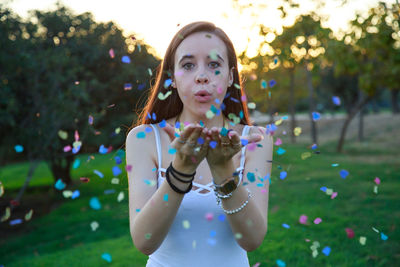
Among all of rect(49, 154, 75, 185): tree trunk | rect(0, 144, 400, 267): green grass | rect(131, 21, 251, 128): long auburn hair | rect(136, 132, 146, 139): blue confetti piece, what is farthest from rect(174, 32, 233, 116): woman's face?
rect(49, 154, 75, 185): tree trunk

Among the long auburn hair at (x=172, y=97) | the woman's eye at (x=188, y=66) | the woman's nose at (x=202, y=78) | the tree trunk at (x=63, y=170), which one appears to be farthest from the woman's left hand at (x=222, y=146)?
the tree trunk at (x=63, y=170)

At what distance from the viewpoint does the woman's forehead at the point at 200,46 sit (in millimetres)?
2441

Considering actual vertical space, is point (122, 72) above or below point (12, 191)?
above

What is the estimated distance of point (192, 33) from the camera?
2537 millimetres

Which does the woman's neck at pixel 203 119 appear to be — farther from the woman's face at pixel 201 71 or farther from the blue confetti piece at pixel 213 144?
the blue confetti piece at pixel 213 144

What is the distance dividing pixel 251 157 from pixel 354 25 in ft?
35.5

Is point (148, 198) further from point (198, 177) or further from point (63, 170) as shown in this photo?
point (63, 170)

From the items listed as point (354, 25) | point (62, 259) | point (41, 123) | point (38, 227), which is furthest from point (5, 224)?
point (354, 25)

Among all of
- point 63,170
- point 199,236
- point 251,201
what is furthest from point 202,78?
point 63,170

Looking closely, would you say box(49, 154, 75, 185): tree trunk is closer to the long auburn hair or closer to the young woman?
the long auburn hair

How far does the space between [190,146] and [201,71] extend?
68 cm

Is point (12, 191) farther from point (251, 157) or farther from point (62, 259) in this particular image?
point (251, 157)

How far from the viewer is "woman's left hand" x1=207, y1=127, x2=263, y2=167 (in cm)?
182

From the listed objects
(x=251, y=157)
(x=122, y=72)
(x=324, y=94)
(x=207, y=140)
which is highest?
(x=207, y=140)
